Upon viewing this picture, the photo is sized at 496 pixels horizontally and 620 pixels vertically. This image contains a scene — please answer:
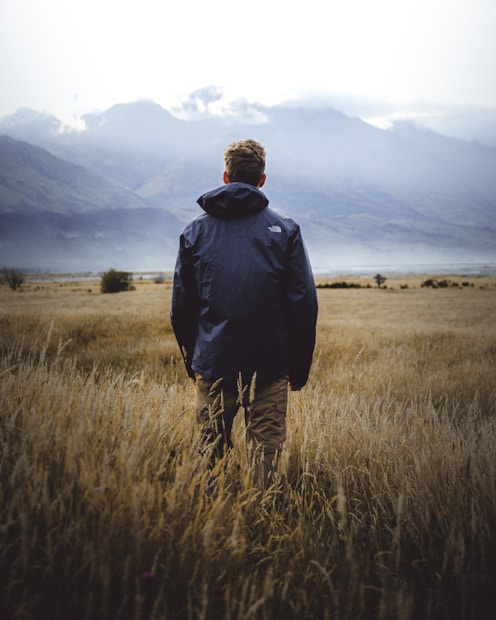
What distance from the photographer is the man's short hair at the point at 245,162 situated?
3.00 meters

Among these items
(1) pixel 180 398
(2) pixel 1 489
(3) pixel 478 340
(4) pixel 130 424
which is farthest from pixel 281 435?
(3) pixel 478 340

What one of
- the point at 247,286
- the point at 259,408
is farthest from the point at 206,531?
the point at 247,286

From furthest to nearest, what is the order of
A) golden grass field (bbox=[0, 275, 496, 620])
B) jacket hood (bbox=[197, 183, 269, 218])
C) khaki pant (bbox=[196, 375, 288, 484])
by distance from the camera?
khaki pant (bbox=[196, 375, 288, 484])
jacket hood (bbox=[197, 183, 269, 218])
golden grass field (bbox=[0, 275, 496, 620])

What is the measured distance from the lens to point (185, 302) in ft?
10.1

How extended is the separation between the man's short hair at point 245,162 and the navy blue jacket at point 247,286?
0.24m

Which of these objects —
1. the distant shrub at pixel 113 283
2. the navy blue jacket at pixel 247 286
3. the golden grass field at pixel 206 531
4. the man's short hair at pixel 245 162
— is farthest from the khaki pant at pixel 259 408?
the distant shrub at pixel 113 283

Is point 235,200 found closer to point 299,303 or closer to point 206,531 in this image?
point 299,303

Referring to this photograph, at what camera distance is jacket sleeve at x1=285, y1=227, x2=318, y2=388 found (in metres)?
2.90

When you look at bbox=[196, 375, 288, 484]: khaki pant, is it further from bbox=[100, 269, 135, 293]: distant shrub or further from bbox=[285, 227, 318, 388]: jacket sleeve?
bbox=[100, 269, 135, 293]: distant shrub

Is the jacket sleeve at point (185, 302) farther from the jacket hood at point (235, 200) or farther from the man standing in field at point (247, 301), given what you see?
the jacket hood at point (235, 200)

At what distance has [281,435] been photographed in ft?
9.99

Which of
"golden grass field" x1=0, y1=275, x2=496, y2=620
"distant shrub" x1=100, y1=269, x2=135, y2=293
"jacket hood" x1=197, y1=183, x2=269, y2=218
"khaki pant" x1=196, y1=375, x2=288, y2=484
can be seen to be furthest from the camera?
"distant shrub" x1=100, y1=269, x2=135, y2=293

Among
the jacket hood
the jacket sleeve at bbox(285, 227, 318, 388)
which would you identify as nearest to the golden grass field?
the jacket sleeve at bbox(285, 227, 318, 388)

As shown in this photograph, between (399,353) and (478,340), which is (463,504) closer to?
(399,353)
